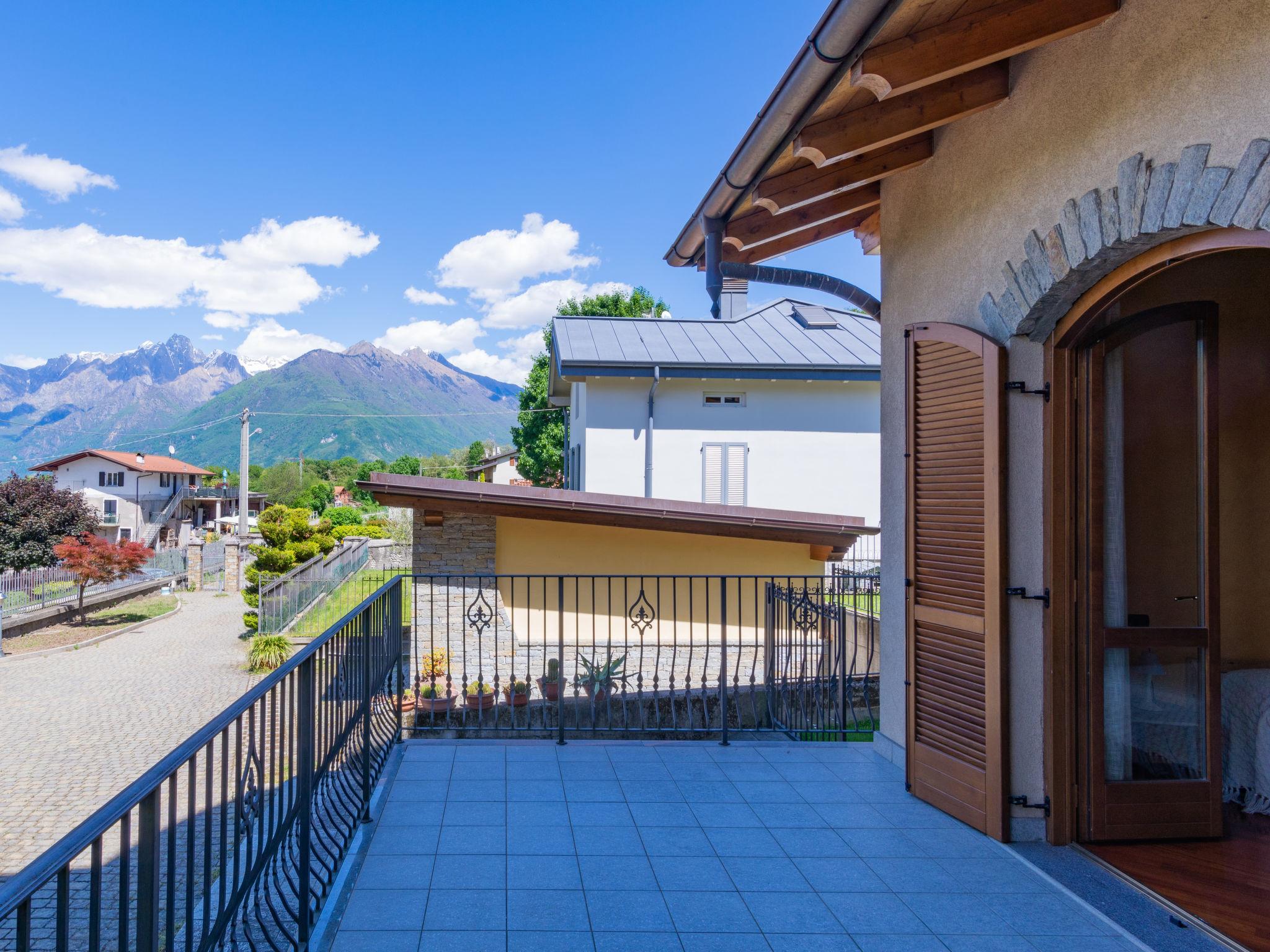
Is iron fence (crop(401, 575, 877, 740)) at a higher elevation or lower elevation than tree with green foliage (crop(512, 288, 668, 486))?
lower

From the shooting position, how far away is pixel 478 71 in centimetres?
Result: 3266

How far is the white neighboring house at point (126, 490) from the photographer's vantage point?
48500 mm

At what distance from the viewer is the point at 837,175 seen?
430 cm

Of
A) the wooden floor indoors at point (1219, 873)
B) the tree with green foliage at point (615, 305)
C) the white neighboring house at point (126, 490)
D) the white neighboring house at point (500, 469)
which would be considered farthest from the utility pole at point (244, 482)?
the wooden floor indoors at point (1219, 873)

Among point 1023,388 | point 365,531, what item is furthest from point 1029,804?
point 365,531

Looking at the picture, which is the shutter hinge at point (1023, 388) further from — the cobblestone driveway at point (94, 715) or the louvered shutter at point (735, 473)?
the louvered shutter at point (735, 473)

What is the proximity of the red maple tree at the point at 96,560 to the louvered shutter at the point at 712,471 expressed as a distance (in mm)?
15718

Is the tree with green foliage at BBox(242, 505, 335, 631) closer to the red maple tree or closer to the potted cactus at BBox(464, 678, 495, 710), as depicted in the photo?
the red maple tree

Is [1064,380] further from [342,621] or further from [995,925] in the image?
[342,621]

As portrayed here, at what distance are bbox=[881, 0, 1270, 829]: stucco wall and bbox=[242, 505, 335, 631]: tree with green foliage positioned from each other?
16.3 meters

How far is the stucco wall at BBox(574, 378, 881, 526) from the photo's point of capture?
1480 cm

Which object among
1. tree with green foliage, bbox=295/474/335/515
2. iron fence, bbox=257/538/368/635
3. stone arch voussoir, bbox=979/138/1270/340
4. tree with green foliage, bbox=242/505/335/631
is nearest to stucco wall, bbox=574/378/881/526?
iron fence, bbox=257/538/368/635

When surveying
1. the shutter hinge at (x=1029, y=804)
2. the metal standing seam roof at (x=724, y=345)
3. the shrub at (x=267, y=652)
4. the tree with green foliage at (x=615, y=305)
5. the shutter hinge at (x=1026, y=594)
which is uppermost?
the tree with green foliage at (x=615, y=305)

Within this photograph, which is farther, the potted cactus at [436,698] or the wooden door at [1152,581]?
the potted cactus at [436,698]
